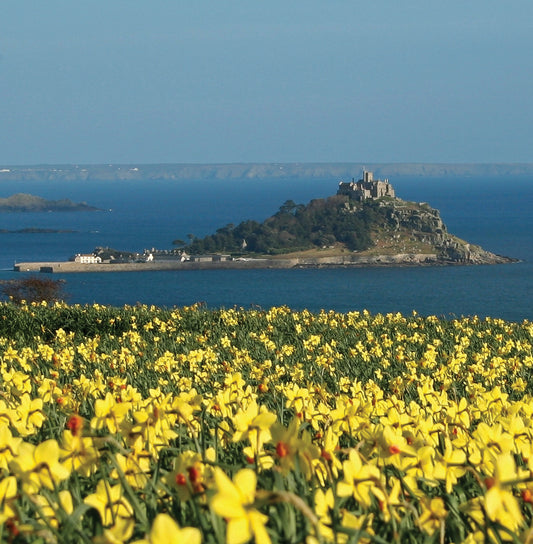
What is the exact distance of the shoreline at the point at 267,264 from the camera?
135375mm

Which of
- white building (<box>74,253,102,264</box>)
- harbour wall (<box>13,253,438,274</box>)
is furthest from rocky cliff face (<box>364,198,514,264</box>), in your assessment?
white building (<box>74,253,102,264</box>)

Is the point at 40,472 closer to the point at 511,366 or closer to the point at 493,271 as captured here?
the point at 511,366

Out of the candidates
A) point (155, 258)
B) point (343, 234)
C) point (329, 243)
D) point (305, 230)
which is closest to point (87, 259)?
point (155, 258)

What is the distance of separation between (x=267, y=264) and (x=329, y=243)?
27444 millimetres

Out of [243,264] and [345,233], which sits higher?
[345,233]

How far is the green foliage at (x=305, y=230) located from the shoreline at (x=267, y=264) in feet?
41.9

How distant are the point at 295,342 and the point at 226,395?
24.5 ft

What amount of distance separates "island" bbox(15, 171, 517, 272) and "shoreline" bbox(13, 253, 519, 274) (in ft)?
0.48

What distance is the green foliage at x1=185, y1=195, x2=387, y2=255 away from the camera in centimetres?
16888

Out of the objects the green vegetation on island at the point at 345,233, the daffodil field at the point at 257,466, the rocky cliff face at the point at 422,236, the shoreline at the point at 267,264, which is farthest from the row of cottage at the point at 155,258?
the daffodil field at the point at 257,466

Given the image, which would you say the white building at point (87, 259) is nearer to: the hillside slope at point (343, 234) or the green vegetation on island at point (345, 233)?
the green vegetation on island at point (345, 233)

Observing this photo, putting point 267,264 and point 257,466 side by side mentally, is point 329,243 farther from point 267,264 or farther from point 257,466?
point 257,466

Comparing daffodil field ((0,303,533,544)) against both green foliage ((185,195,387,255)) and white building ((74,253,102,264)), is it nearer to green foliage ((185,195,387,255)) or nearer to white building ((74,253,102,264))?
white building ((74,253,102,264))

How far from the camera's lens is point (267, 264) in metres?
150
